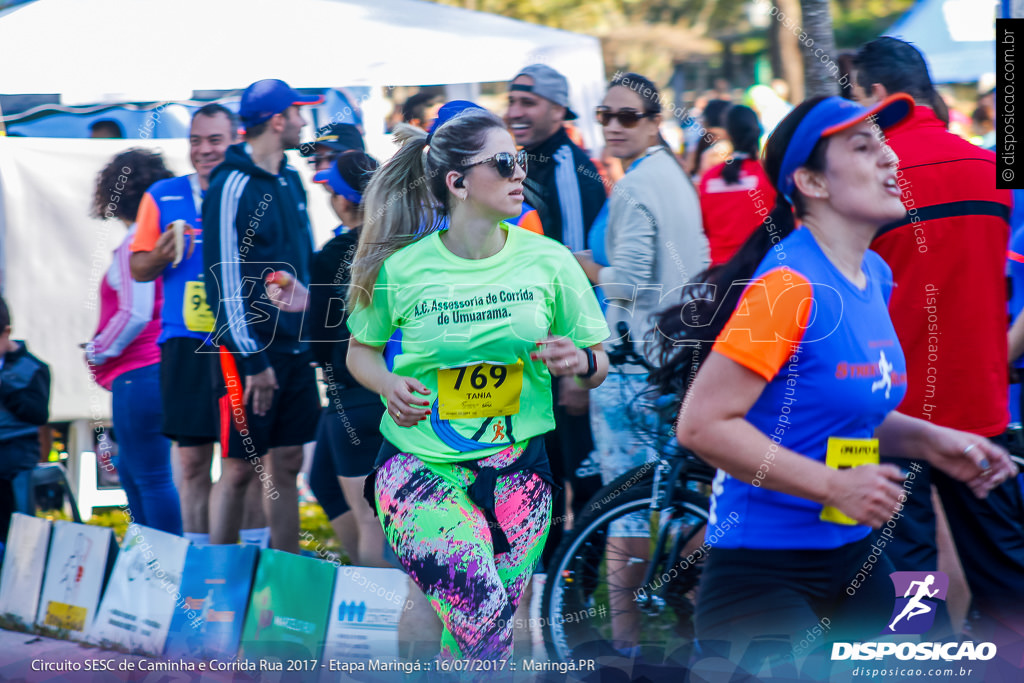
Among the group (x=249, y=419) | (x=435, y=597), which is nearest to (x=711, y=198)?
(x=249, y=419)

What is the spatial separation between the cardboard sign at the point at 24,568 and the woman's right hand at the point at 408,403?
96.0 inches

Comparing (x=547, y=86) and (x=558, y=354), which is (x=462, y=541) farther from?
(x=547, y=86)

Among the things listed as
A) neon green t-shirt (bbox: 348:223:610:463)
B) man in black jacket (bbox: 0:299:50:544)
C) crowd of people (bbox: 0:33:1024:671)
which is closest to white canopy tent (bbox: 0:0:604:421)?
crowd of people (bbox: 0:33:1024:671)

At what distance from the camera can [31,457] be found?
4.65 meters

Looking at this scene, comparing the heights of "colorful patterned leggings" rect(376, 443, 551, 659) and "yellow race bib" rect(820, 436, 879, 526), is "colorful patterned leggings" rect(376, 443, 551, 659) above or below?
below

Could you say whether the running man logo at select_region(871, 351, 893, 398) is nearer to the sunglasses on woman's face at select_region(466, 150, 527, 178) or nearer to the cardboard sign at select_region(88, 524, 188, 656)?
the sunglasses on woman's face at select_region(466, 150, 527, 178)

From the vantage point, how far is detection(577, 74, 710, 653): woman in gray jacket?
3781 millimetres

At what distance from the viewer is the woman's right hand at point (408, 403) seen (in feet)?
8.98

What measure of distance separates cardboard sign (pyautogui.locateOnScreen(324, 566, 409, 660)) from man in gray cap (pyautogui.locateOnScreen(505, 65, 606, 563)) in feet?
2.16

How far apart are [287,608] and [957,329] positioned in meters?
2.60

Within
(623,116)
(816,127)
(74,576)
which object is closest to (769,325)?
(816,127)

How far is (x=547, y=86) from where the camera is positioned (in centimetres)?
450

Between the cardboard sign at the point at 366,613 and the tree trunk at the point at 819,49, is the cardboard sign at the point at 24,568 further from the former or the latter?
the tree trunk at the point at 819,49

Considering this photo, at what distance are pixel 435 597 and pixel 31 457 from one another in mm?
2760
